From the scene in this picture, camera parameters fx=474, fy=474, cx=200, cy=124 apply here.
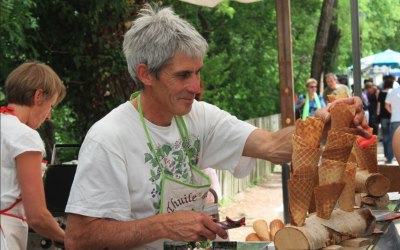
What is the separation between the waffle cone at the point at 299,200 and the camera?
1.88m

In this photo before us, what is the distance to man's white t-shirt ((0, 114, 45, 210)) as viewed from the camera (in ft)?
8.15

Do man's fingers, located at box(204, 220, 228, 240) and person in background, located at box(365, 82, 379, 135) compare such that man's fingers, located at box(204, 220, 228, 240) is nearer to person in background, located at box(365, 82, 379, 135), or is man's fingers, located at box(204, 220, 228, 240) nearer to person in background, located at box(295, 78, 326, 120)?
person in background, located at box(295, 78, 326, 120)

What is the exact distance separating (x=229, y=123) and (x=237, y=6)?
1103 cm

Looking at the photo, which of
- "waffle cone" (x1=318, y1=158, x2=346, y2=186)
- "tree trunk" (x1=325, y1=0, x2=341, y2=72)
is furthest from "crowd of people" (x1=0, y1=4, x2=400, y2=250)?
"tree trunk" (x1=325, y1=0, x2=341, y2=72)

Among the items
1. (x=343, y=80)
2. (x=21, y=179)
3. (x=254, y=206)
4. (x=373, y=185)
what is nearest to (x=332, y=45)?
(x=343, y=80)

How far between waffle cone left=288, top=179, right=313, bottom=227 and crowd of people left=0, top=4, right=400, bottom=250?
0.30m

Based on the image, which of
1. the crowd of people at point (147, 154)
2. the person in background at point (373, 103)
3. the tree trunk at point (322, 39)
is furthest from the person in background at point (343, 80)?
Result: the crowd of people at point (147, 154)

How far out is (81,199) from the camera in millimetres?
2014

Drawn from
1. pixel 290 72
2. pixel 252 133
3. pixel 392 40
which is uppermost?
pixel 392 40

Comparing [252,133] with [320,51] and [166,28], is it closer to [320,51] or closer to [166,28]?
[166,28]

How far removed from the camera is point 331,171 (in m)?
1.96

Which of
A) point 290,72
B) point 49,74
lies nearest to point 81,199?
point 49,74

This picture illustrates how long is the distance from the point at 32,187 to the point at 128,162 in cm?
71

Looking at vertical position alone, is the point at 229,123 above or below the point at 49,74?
below
